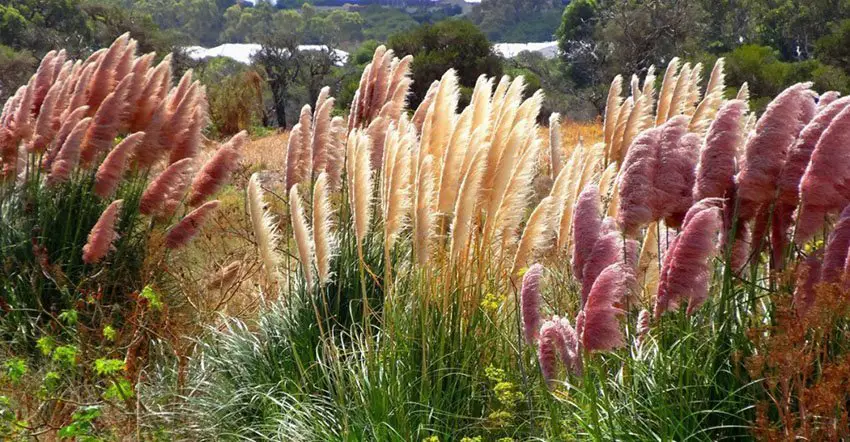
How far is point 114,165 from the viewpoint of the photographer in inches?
214

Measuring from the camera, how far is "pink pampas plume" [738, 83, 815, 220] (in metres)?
2.77

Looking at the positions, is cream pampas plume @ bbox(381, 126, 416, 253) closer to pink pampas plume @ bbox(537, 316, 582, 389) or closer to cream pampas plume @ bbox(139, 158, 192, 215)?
pink pampas plume @ bbox(537, 316, 582, 389)

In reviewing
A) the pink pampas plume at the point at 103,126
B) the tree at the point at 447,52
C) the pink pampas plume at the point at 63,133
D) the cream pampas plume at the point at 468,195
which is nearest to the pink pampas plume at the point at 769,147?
the cream pampas plume at the point at 468,195

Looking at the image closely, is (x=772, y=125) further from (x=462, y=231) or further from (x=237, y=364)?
(x=237, y=364)

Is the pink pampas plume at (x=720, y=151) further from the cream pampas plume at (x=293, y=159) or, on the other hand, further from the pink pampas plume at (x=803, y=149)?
the cream pampas plume at (x=293, y=159)

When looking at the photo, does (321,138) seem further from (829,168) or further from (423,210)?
(829,168)

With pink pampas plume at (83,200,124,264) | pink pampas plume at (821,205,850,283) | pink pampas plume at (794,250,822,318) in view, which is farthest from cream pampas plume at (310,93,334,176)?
pink pampas plume at (821,205,850,283)

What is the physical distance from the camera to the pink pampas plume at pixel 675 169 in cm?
285

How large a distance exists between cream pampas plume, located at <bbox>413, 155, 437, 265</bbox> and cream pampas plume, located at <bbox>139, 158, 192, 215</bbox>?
2.25 meters

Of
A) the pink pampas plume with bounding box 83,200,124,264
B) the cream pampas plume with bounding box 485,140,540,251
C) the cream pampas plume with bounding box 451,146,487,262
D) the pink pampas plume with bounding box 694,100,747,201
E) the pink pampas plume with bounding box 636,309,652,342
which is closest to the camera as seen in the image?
the pink pampas plume with bounding box 694,100,747,201

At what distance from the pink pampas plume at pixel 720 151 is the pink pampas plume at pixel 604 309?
541 millimetres

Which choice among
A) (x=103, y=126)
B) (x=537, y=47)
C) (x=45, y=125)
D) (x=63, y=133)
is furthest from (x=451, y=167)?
(x=537, y=47)

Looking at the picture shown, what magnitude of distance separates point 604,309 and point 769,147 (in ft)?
2.50

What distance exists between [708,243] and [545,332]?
515mm
